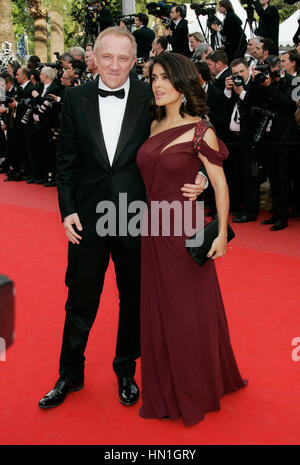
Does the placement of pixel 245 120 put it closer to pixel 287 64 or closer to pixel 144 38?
pixel 287 64

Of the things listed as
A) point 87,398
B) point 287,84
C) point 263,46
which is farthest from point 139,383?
point 263,46

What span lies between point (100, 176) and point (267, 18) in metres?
6.87

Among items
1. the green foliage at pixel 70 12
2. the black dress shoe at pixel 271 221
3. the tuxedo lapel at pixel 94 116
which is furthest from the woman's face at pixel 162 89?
the green foliage at pixel 70 12

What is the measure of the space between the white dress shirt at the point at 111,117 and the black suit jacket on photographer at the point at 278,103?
372cm

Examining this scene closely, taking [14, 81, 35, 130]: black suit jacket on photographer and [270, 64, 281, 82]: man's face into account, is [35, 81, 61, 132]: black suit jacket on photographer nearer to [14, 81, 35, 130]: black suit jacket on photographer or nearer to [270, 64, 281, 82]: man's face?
[14, 81, 35, 130]: black suit jacket on photographer

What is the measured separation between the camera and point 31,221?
6.85 meters

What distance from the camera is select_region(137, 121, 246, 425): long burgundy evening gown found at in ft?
8.13

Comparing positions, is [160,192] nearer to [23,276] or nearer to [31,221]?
[23,276]

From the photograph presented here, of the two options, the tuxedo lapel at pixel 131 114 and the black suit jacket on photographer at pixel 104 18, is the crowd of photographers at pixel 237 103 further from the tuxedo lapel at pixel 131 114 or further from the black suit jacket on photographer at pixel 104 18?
the tuxedo lapel at pixel 131 114

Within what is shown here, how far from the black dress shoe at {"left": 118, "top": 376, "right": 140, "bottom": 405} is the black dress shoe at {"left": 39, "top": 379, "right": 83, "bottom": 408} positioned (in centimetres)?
24

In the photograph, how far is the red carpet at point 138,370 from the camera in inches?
98.3

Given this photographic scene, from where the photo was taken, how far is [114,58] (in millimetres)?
2484

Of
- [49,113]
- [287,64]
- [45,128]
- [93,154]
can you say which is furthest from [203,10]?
[93,154]

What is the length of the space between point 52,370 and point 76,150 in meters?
1.27
